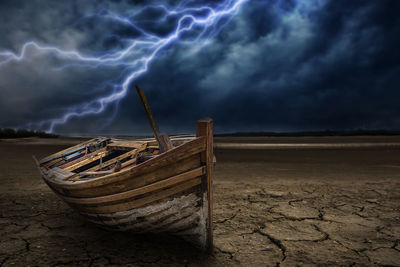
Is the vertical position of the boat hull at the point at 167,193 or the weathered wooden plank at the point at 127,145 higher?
the weathered wooden plank at the point at 127,145

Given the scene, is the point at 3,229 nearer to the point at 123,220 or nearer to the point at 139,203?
the point at 123,220

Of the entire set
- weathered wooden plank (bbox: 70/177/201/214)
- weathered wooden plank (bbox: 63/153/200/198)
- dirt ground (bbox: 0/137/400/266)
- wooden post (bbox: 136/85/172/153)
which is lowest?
dirt ground (bbox: 0/137/400/266)

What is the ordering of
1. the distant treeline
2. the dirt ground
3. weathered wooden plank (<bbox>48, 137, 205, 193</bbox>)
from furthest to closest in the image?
the distant treeline → the dirt ground → weathered wooden plank (<bbox>48, 137, 205, 193</bbox>)

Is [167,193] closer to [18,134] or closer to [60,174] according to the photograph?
[60,174]

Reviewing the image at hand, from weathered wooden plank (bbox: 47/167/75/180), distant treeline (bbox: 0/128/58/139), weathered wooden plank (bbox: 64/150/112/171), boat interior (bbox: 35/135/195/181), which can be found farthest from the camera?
distant treeline (bbox: 0/128/58/139)

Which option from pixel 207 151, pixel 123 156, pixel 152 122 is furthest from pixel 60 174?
pixel 207 151

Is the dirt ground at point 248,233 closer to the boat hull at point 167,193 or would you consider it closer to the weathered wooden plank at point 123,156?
the boat hull at point 167,193

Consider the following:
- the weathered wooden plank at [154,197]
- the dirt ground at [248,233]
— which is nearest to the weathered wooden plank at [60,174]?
the dirt ground at [248,233]

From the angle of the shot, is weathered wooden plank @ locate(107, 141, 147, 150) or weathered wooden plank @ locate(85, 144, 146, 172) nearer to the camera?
weathered wooden plank @ locate(85, 144, 146, 172)

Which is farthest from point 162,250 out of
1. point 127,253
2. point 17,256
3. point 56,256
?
point 17,256

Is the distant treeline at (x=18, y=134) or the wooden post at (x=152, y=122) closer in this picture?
the wooden post at (x=152, y=122)

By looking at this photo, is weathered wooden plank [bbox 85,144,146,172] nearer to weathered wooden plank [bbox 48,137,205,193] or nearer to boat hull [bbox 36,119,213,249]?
boat hull [bbox 36,119,213,249]

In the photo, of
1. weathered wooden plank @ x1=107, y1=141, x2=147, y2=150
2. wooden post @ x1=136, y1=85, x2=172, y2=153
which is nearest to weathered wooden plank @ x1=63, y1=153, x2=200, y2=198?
wooden post @ x1=136, y1=85, x2=172, y2=153

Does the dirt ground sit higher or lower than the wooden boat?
lower
